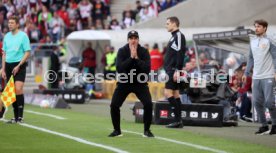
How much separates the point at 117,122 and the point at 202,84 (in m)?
5.05

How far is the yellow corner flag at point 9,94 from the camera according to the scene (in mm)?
15555

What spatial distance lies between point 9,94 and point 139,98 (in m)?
3.09

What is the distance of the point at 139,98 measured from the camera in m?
13.6

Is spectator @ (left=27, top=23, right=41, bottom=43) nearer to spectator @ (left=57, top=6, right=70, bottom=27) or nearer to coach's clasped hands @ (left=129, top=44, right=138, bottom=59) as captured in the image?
spectator @ (left=57, top=6, right=70, bottom=27)

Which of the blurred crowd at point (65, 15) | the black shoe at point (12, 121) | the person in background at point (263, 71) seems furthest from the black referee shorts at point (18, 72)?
the blurred crowd at point (65, 15)

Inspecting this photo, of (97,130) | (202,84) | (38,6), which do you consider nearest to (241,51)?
(202,84)

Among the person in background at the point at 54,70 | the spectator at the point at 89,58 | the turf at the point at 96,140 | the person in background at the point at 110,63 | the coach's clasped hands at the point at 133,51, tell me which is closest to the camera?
the turf at the point at 96,140

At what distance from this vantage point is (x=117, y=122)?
1358 cm

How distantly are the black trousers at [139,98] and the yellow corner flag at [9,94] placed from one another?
2.68 m

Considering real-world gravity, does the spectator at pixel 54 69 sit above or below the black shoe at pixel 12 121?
above

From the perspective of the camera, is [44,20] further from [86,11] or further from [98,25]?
[98,25]

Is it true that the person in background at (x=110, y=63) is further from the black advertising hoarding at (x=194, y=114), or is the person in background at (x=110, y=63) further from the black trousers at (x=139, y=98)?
the black trousers at (x=139, y=98)

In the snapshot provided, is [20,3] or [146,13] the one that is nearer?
[146,13]

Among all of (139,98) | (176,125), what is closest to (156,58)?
(176,125)
